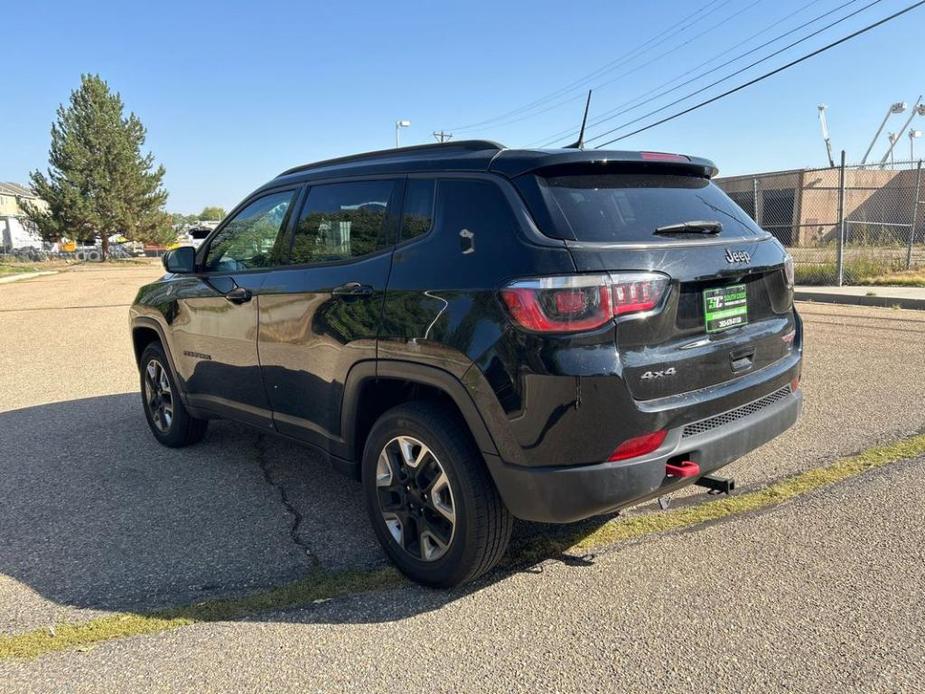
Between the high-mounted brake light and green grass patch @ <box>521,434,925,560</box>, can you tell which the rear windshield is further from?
green grass patch @ <box>521,434,925,560</box>

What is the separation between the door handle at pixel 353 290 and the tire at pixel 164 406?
2165 mm

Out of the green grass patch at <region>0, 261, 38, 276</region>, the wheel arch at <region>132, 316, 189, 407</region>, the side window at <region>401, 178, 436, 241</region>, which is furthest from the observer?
the green grass patch at <region>0, 261, 38, 276</region>

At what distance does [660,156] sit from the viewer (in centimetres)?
314

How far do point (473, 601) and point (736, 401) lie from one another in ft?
4.59

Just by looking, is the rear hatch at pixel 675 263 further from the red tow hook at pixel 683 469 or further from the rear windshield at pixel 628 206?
the red tow hook at pixel 683 469

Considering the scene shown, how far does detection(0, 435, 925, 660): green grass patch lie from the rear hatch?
974mm

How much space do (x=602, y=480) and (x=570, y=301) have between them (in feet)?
2.21

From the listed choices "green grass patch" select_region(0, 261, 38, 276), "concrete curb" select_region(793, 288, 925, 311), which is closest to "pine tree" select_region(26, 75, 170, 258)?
"green grass patch" select_region(0, 261, 38, 276)

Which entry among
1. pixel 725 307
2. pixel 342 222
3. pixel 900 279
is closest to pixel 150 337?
pixel 342 222

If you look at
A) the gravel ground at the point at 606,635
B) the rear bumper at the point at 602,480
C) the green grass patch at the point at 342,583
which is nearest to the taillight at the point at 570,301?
the rear bumper at the point at 602,480

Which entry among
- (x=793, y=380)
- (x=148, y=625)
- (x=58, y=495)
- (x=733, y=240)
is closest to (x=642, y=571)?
(x=793, y=380)

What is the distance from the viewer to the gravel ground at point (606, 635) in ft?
8.02

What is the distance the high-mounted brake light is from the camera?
306 centimetres

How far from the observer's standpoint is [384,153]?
3.64 meters
